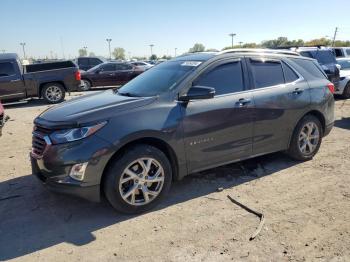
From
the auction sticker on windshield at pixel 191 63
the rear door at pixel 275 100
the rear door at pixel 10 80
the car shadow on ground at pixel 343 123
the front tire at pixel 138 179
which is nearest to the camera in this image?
the front tire at pixel 138 179

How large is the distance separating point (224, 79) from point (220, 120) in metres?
0.59

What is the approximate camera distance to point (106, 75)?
18.7 meters

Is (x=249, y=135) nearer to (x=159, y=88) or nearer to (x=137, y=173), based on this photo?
(x=159, y=88)

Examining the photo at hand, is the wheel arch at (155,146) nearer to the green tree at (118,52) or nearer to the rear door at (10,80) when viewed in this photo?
the rear door at (10,80)

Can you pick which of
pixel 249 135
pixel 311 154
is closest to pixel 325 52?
pixel 311 154

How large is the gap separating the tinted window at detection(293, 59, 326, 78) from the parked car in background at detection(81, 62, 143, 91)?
554 inches

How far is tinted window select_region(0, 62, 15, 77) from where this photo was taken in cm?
1281

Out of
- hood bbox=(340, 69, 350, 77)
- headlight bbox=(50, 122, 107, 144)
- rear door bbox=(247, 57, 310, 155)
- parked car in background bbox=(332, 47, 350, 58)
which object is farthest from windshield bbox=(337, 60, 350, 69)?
headlight bbox=(50, 122, 107, 144)

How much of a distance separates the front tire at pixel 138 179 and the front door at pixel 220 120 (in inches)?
16.6

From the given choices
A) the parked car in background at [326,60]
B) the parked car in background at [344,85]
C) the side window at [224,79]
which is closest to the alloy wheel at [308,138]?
the side window at [224,79]

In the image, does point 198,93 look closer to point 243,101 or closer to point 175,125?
point 175,125

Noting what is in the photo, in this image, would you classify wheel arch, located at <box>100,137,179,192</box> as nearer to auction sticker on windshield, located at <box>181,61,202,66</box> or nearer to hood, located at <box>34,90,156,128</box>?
hood, located at <box>34,90,156,128</box>

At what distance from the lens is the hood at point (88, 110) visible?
3777 mm

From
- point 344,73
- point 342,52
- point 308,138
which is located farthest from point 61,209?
point 342,52
